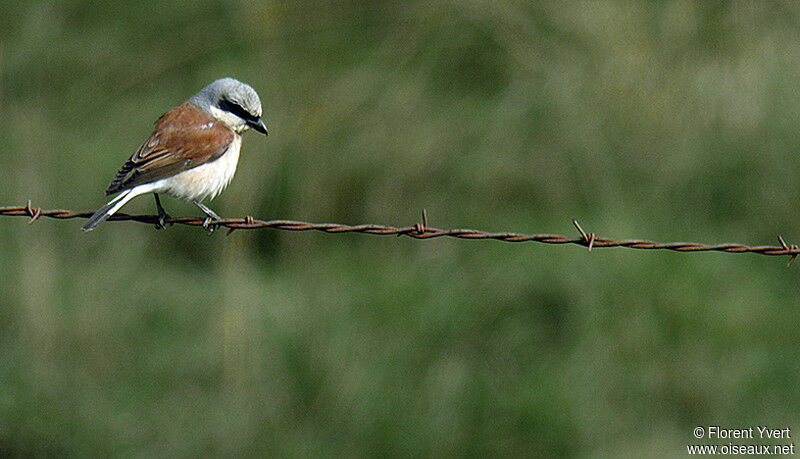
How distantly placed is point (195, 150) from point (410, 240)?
4.93 m

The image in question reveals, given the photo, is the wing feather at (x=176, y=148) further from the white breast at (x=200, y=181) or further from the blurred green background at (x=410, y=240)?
the blurred green background at (x=410, y=240)

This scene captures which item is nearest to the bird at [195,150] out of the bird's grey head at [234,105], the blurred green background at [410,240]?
the bird's grey head at [234,105]

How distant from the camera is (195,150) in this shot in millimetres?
5254

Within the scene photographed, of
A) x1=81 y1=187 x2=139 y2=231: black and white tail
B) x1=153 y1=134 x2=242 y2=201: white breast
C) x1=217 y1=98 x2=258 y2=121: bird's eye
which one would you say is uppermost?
x1=217 y1=98 x2=258 y2=121: bird's eye

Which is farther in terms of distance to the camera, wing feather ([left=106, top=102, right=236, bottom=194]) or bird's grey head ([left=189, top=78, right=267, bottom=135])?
bird's grey head ([left=189, top=78, right=267, bottom=135])

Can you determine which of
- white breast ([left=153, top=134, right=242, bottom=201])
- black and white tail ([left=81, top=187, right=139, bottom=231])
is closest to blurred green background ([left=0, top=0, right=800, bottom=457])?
white breast ([left=153, top=134, right=242, bottom=201])

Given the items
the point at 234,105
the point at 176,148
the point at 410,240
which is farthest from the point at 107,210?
the point at 410,240

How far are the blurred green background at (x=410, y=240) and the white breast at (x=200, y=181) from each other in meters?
2.52

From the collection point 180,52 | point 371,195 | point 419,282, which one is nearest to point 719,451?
point 419,282

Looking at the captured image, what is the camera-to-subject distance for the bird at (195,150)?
504 centimetres

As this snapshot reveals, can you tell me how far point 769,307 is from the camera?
27.9 feet

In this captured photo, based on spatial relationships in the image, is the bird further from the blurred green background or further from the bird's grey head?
the blurred green background

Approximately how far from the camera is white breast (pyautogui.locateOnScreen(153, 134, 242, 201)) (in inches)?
205

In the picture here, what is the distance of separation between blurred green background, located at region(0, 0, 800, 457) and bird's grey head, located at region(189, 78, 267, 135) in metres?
2.54
